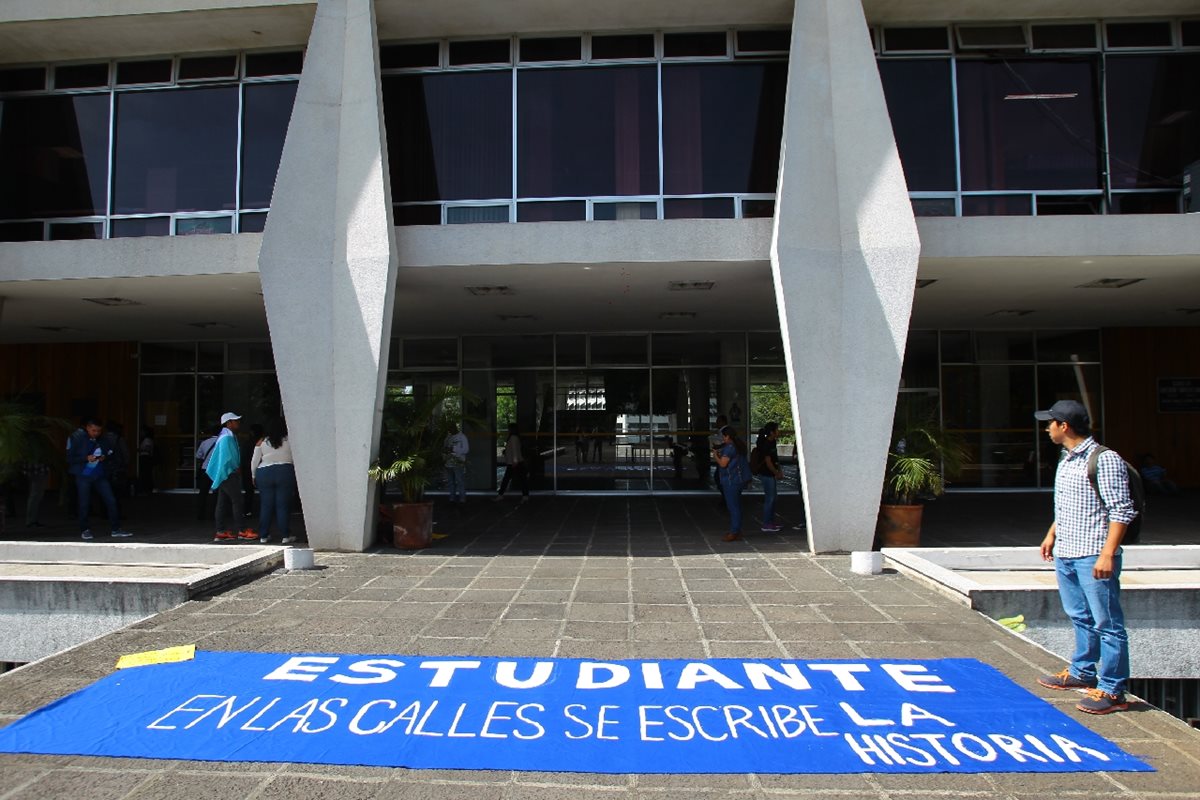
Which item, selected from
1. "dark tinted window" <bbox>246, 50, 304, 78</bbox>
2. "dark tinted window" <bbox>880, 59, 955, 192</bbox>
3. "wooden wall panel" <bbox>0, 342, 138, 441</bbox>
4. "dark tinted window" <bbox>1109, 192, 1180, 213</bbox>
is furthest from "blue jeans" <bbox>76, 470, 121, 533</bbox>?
"dark tinted window" <bbox>1109, 192, 1180, 213</bbox>

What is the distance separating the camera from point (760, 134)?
10.5 meters

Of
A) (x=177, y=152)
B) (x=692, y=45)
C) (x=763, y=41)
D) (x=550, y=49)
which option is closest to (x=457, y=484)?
(x=177, y=152)

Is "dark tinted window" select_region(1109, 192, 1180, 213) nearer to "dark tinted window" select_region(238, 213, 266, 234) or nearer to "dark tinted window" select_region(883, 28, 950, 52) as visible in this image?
"dark tinted window" select_region(883, 28, 950, 52)

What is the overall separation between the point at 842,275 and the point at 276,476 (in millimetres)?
7723

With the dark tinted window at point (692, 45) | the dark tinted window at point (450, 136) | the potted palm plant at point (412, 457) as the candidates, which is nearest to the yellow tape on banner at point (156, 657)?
the potted palm plant at point (412, 457)

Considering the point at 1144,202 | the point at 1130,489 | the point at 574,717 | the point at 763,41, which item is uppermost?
the point at 763,41

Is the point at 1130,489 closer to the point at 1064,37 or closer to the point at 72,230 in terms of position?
the point at 1064,37

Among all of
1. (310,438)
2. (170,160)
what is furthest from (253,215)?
(310,438)

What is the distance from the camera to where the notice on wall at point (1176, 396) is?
15.5m

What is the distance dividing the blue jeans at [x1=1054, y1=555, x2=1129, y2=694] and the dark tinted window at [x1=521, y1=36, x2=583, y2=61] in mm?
9126

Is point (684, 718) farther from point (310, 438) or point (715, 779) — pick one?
point (310, 438)

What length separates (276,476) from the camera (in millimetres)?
9742

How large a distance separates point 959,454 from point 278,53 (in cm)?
1133

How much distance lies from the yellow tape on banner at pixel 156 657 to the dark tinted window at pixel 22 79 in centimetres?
1064
